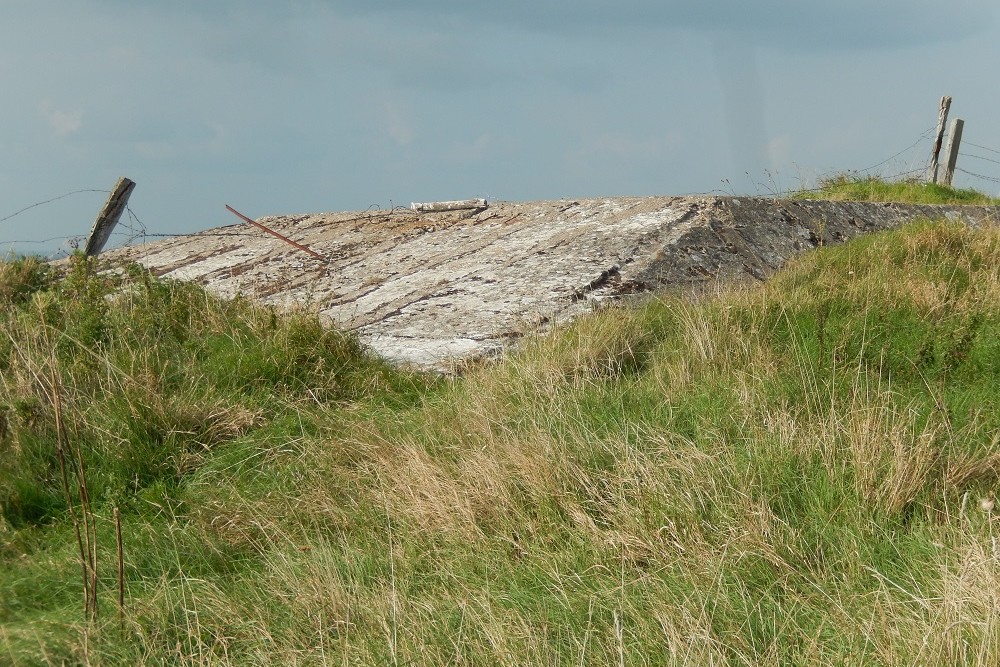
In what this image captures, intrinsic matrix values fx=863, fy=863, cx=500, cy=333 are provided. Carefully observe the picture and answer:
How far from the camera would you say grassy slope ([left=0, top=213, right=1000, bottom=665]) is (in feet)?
6.88

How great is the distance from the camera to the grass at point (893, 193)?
10.9m

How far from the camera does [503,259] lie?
559 cm

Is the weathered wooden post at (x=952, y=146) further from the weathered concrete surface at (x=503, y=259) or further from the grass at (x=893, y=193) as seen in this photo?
the weathered concrete surface at (x=503, y=259)

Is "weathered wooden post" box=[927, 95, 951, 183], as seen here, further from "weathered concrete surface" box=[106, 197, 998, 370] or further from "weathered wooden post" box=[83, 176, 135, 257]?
"weathered wooden post" box=[83, 176, 135, 257]

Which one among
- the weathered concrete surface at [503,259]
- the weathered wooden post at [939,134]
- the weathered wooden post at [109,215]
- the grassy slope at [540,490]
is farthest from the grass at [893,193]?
the weathered wooden post at [109,215]

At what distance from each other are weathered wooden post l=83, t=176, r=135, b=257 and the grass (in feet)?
26.7

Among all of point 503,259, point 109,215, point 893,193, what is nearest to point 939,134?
point 893,193

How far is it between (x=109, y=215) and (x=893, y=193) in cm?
933

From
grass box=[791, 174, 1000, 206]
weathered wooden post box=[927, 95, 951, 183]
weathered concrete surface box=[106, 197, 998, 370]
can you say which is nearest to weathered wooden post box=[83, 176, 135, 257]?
weathered concrete surface box=[106, 197, 998, 370]

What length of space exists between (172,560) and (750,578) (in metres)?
1.85

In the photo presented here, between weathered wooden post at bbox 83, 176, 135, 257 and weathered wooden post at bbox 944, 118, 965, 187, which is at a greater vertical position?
weathered wooden post at bbox 83, 176, 135, 257

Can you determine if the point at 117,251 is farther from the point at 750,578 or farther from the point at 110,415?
the point at 750,578

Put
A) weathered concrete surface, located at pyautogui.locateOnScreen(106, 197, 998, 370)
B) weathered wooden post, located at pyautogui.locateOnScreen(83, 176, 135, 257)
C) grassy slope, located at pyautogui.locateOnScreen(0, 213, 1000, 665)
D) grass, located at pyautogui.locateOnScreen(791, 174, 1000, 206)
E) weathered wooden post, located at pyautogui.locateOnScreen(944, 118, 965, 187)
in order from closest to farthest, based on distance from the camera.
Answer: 1. grassy slope, located at pyautogui.locateOnScreen(0, 213, 1000, 665)
2. weathered concrete surface, located at pyautogui.locateOnScreen(106, 197, 998, 370)
3. weathered wooden post, located at pyautogui.locateOnScreen(83, 176, 135, 257)
4. grass, located at pyautogui.locateOnScreen(791, 174, 1000, 206)
5. weathered wooden post, located at pyautogui.locateOnScreen(944, 118, 965, 187)

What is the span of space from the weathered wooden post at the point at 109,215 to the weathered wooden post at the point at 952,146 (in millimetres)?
12567
